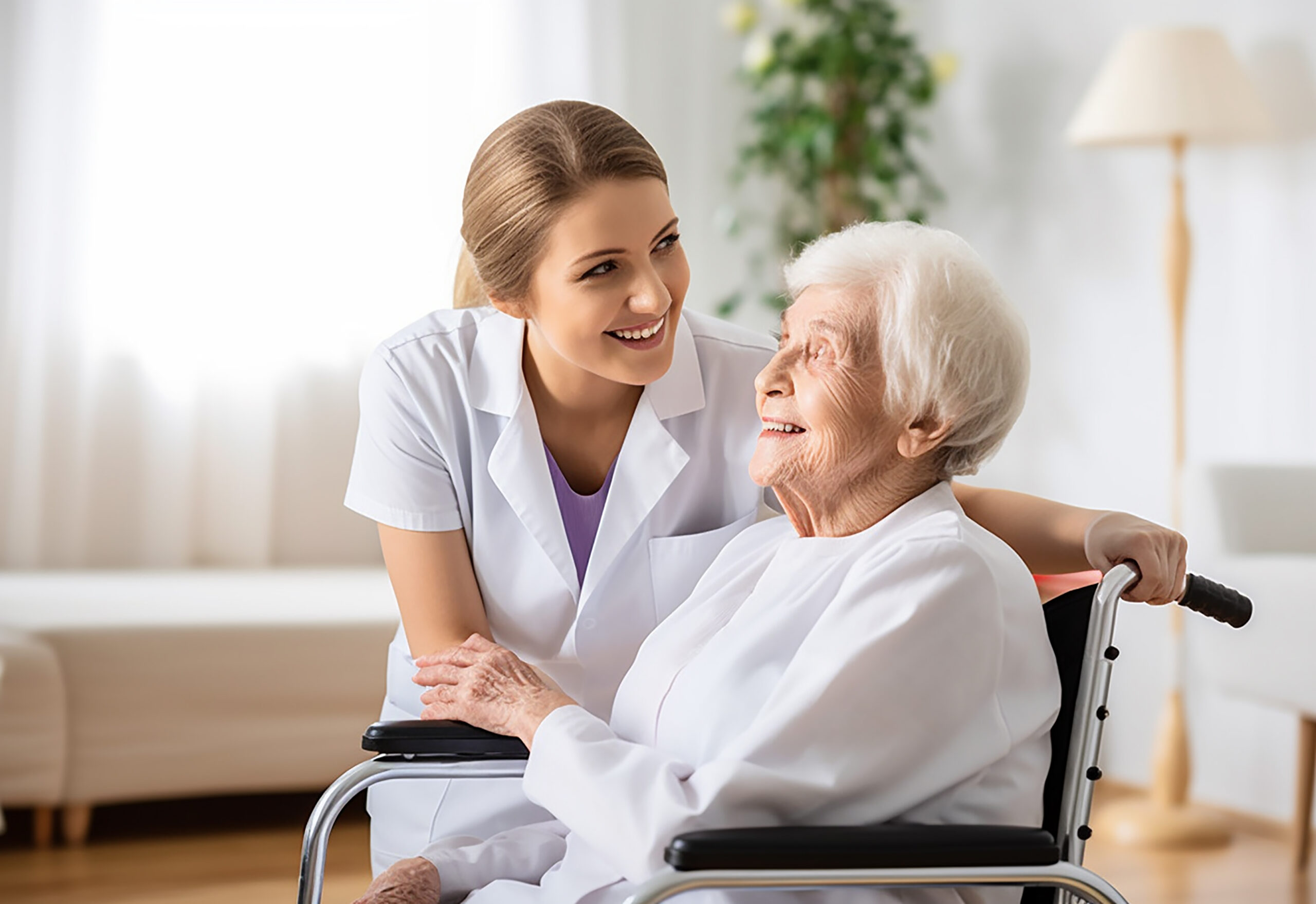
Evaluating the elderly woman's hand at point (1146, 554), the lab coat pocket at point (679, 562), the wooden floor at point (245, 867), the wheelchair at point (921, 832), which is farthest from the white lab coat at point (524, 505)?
the wooden floor at point (245, 867)

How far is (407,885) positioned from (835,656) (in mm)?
515

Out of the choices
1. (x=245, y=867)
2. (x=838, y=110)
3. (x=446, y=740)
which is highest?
(x=838, y=110)

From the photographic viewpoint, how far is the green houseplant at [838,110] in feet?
13.4

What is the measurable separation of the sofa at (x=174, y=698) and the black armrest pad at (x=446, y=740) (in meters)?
1.84

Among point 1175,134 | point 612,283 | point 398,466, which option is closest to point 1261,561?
point 1175,134

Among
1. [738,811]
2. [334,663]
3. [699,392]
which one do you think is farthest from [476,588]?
[334,663]

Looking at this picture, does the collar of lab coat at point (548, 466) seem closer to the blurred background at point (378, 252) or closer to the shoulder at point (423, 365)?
the shoulder at point (423, 365)

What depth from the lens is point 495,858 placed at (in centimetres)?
146

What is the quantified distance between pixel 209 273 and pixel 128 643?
135cm

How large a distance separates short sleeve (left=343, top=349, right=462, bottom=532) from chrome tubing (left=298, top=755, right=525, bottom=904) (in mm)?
300

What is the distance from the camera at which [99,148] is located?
3.95m

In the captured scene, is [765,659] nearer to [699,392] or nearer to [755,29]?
[699,392]

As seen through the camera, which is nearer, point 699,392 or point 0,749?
point 699,392

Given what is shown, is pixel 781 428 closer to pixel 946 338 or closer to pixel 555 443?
pixel 946 338
